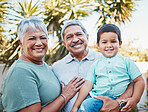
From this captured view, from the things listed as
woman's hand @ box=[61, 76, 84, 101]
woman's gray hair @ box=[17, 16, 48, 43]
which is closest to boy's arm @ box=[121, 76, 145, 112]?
woman's hand @ box=[61, 76, 84, 101]

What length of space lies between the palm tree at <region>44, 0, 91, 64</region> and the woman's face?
7131mm

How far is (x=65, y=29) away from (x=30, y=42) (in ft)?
2.14

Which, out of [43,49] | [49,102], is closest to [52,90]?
[49,102]

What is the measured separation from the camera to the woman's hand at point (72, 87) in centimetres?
177

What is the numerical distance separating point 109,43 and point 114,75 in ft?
1.11

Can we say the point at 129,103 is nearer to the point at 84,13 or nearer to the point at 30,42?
the point at 30,42

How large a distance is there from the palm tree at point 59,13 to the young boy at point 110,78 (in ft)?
23.2

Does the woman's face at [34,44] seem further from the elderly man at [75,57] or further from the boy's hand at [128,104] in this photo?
the boy's hand at [128,104]

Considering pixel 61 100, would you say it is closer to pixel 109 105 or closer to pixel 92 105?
pixel 92 105

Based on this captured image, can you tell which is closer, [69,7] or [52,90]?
[52,90]

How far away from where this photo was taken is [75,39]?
202 centimetres

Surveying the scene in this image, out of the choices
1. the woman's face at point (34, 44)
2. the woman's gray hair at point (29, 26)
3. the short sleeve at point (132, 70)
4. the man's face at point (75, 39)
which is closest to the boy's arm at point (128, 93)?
the short sleeve at point (132, 70)

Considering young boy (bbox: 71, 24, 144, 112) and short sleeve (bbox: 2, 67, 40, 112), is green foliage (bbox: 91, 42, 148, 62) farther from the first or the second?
short sleeve (bbox: 2, 67, 40, 112)

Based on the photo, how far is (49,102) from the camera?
1597 millimetres
